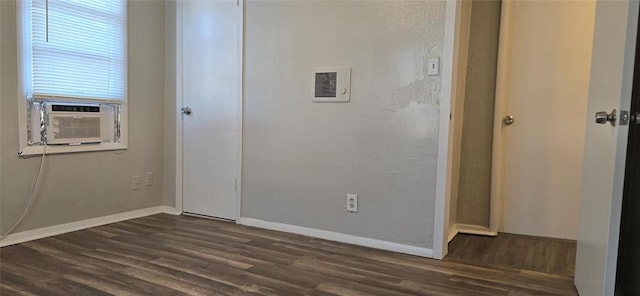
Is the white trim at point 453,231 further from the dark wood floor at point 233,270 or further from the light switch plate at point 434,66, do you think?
the light switch plate at point 434,66

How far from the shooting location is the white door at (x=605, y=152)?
5.11 feet

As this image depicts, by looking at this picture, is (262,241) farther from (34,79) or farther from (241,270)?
(34,79)

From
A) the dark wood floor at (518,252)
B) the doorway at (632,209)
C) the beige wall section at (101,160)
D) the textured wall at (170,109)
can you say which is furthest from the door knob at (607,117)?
the beige wall section at (101,160)

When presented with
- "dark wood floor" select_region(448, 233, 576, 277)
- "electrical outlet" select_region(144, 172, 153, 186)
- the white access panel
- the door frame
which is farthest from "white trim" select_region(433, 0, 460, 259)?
"electrical outlet" select_region(144, 172, 153, 186)

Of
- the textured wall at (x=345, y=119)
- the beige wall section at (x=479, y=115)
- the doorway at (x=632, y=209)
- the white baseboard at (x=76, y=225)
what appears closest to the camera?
the doorway at (x=632, y=209)

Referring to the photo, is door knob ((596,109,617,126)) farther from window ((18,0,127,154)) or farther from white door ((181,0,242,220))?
window ((18,0,127,154))

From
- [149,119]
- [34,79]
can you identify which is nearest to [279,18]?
[149,119]

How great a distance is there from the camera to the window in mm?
2824

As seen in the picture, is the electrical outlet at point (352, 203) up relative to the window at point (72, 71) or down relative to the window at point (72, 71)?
down

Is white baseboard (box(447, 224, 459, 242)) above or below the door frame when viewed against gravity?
below

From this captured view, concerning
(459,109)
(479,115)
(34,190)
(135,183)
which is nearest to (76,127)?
(34,190)

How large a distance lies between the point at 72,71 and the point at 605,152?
3.20m

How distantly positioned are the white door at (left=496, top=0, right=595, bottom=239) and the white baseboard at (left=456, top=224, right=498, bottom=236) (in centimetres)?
17

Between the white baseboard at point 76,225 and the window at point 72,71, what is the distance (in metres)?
0.53
